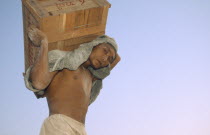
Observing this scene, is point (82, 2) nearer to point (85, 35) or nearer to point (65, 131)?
point (85, 35)

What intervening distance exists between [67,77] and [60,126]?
2.11 ft

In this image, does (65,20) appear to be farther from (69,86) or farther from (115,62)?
(115,62)

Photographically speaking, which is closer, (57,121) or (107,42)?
(57,121)

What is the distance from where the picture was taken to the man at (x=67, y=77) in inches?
282

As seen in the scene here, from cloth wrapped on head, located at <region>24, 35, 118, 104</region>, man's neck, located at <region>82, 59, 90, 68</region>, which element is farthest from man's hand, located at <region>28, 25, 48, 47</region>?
man's neck, located at <region>82, 59, 90, 68</region>

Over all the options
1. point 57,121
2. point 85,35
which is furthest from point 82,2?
point 57,121

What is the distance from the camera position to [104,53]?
299 inches

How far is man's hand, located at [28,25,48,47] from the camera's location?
7238 millimetres

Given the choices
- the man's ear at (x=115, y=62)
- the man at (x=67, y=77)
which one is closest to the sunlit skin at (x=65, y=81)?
the man at (x=67, y=77)

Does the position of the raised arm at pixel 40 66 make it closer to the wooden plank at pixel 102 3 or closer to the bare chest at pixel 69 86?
the bare chest at pixel 69 86

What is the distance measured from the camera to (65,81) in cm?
739

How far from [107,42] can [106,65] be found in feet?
0.94

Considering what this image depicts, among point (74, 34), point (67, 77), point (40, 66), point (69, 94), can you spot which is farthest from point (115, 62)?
point (40, 66)

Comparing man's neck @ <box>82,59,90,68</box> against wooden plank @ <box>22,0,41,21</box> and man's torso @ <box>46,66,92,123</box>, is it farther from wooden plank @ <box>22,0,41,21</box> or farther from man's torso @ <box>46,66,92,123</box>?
wooden plank @ <box>22,0,41,21</box>
